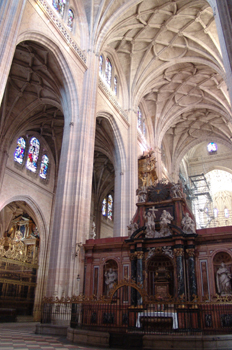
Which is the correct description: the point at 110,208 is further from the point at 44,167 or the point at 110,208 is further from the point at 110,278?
the point at 110,278

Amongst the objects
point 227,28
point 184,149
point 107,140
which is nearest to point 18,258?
point 107,140

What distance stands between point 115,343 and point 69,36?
1455 cm

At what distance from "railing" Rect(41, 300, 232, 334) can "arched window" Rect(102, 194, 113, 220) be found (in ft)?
70.0

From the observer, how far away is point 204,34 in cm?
2316

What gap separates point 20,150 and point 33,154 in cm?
154

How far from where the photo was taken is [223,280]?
11.9 m

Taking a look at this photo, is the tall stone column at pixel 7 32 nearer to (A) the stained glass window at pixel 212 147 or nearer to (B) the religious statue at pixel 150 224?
(B) the religious statue at pixel 150 224

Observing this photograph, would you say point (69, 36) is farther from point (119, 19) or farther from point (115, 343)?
point (115, 343)

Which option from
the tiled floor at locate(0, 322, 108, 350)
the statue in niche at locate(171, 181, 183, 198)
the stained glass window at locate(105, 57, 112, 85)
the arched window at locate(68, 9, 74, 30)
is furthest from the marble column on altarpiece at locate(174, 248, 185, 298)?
the stained glass window at locate(105, 57, 112, 85)

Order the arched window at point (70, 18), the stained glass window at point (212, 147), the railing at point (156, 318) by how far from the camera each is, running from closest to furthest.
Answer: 1. the railing at point (156, 318)
2. the arched window at point (70, 18)
3. the stained glass window at point (212, 147)

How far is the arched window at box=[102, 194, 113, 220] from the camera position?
33269 mm

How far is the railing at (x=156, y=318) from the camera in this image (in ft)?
29.0

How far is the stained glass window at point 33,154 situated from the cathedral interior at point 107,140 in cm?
15

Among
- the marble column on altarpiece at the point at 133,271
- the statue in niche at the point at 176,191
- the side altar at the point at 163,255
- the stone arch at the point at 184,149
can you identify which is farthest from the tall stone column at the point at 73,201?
the stone arch at the point at 184,149
